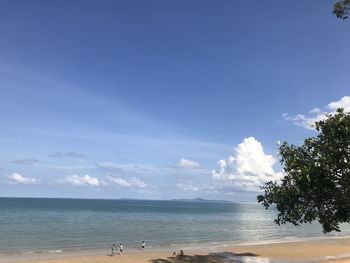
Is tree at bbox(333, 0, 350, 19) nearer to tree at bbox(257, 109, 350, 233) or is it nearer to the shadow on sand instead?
tree at bbox(257, 109, 350, 233)

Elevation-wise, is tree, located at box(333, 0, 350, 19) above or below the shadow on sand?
above

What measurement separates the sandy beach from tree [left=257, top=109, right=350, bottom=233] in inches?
616

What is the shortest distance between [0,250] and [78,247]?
28.8ft

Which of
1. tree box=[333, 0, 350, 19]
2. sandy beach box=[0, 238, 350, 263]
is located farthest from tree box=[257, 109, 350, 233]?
sandy beach box=[0, 238, 350, 263]

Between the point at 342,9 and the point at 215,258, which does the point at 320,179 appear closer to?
the point at 342,9

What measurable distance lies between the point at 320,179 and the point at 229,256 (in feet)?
75.4

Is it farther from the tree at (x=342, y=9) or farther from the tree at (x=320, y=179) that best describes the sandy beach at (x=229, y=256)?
the tree at (x=342, y=9)

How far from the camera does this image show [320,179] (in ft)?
84.3

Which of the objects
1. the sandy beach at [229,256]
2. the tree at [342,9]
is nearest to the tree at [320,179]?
the tree at [342,9]

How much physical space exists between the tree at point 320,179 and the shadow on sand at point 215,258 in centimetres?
1401

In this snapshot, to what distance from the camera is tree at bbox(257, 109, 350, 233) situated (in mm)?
25328

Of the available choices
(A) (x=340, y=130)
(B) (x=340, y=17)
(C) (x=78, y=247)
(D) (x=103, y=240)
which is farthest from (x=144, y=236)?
(B) (x=340, y=17)

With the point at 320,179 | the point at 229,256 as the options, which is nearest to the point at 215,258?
the point at 229,256

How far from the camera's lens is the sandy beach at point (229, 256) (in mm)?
41406
